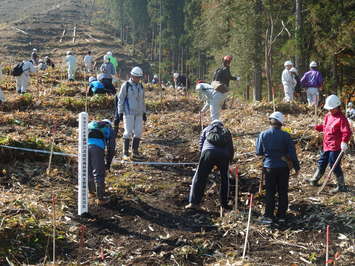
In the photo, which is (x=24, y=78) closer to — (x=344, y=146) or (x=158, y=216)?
(x=158, y=216)

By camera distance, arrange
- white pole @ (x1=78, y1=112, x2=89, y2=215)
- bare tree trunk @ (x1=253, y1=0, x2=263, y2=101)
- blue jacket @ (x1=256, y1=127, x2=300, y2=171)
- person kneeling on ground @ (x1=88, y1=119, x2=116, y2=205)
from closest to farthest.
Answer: white pole @ (x1=78, y1=112, x2=89, y2=215), blue jacket @ (x1=256, y1=127, x2=300, y2=171), person kneeling on ground @ (x1=88, y1=119, x2=116, y2=205), bare tree trunk @ (x1=253, y1=0, x2=263, y2=101)

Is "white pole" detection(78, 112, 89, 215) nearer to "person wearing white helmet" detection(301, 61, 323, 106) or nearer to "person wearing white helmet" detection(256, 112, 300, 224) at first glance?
"person wearing white helmet" detection(256, 112, 300, 224)

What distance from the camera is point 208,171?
745 cm

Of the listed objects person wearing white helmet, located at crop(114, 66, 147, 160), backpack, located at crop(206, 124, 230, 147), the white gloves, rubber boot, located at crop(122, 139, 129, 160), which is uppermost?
person wearing white helmet, located at crop(114, 66, 147, 160)

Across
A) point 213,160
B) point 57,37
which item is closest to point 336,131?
point 213,160

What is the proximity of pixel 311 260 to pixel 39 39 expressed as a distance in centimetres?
6180

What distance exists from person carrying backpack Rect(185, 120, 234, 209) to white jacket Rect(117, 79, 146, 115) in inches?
113

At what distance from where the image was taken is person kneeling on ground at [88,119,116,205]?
7.53 metres

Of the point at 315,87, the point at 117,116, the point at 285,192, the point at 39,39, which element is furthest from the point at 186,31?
the point at 285,192

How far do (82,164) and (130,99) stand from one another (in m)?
3.77

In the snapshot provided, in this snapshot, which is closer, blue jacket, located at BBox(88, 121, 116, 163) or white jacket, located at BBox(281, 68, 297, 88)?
blue jacket, located at BBox(88, 121, 116, 163)

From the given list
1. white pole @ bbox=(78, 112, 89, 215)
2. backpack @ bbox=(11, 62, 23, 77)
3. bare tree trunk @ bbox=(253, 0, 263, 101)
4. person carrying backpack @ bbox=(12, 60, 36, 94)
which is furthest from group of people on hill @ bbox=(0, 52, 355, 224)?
bare tree trunk @ bbox=(253, 0, 263, 101)

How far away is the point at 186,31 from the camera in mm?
53875

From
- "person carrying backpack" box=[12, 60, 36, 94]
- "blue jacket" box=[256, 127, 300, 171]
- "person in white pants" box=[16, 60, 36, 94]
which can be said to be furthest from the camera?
"person in white pants" box=[16, 60, 36, 94]
